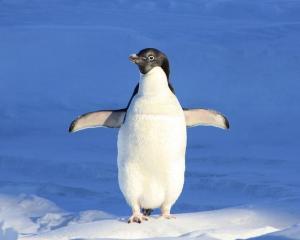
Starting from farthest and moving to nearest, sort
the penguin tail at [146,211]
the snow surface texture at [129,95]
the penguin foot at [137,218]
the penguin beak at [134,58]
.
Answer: the snow surface texture at [129,95] → the penguin tail at [146,211] → the penguin foot at [137,218] → the penguin beak at [134,58]

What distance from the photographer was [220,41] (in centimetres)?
1309

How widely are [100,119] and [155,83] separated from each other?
327 millimetres

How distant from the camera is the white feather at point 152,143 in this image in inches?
162

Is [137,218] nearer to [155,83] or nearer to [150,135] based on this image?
[150,135]

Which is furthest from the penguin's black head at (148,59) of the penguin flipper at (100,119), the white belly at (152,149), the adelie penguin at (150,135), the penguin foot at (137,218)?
the penguin foot at (137,218)

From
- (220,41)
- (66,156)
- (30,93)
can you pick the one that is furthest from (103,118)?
(220,41)

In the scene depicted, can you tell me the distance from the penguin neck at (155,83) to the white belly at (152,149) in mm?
32

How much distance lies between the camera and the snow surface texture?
484 cm

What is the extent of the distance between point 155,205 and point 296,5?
503 inches

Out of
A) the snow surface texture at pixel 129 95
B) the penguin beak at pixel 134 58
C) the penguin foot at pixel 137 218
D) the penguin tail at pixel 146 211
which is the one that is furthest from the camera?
the snow surface texture at pixel 129 95

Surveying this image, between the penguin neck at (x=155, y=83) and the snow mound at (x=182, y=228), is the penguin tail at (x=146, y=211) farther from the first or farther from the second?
the penguin neck at (x=155, y=83)

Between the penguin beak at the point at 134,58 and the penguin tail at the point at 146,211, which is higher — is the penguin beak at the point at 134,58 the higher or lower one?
the higher one

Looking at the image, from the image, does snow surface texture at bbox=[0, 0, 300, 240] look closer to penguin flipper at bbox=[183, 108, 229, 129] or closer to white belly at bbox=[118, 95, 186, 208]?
white belly at bbox=[118, 95, 186, 208]

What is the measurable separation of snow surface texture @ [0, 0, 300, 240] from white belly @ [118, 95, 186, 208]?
5.9 inches
